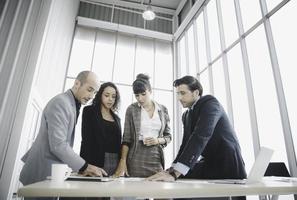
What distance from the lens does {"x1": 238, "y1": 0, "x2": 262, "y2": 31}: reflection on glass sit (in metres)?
3.18

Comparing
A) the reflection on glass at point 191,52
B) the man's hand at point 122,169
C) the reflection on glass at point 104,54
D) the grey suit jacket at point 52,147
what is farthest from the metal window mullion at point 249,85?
the reflection on glass at point 104,54

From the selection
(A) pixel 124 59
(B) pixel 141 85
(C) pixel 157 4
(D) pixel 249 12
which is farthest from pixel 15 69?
(C) pixel 157 4

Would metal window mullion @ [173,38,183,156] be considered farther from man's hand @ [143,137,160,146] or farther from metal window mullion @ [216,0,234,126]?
man's hand @ [143,137,160,146]

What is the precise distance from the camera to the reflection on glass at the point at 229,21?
3710mm

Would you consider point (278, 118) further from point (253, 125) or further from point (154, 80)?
point (154, 80)

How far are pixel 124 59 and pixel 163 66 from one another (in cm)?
108

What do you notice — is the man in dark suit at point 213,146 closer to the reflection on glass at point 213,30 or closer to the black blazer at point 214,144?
the black blazer at point 214,144

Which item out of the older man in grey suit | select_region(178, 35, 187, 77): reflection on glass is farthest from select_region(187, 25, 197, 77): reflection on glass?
the older man in grey suit

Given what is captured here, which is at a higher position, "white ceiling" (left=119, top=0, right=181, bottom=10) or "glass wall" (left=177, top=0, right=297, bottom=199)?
"white ceiling" (left=119, top=0, right=181, bottom=10)

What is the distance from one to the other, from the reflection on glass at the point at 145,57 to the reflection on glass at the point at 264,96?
109 inches

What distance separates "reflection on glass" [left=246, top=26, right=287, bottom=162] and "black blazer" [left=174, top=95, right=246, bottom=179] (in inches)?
59.3

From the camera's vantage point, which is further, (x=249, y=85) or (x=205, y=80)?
(x=205, y=80)

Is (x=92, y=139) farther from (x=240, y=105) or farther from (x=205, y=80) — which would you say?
(x=205, y=80)

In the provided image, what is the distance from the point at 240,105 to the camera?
3.36 m
